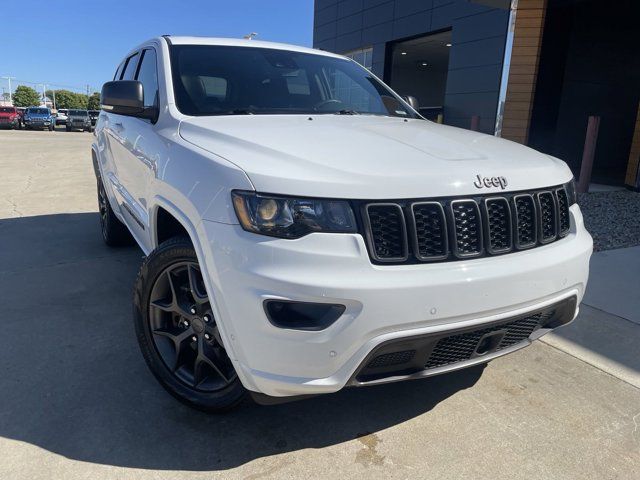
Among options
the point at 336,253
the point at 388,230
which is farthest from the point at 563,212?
the point at 336,253

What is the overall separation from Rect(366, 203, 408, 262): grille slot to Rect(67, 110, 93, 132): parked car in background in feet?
130

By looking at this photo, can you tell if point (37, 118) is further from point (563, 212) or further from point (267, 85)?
point (563, 212)

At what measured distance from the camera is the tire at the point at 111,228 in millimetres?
4930

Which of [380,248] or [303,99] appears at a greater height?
[303,99]

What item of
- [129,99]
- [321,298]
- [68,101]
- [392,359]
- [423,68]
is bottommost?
[392,359]

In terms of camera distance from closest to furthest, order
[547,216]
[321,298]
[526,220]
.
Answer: [321,298] → [526,220] → [547,216]

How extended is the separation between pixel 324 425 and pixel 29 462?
1258 millimetres

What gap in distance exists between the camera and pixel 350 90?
364cm

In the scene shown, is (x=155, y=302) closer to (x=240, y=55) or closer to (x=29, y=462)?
(x=29, y=462)

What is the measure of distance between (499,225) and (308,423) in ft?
4.14

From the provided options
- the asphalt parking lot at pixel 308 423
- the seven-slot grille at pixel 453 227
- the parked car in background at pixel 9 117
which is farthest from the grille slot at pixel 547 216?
the parked car in background at pixel 9 117

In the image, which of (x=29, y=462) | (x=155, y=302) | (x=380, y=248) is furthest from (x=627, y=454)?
(x=29, y=462)

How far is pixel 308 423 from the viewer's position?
7.78ft

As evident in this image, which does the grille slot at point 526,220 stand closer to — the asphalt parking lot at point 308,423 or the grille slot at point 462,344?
the grille slot at point 462,344
